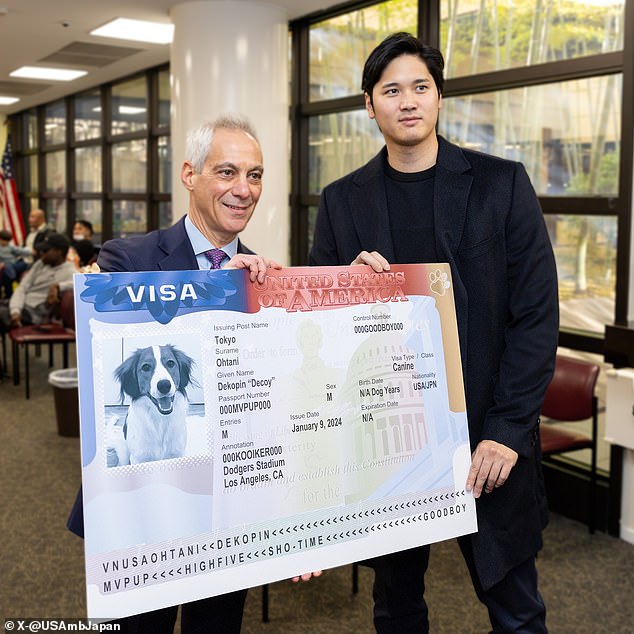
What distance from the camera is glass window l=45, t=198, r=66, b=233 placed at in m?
12.9

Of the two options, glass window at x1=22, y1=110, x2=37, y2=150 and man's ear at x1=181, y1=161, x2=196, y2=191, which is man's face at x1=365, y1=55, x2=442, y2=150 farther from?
glass window at x1=22, y1=110, x2=37, y2=150

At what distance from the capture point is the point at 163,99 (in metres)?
9.23

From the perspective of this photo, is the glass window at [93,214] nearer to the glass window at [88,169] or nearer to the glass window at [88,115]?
the glass window at [88,169]

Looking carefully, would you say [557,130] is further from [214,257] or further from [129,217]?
[129,217]

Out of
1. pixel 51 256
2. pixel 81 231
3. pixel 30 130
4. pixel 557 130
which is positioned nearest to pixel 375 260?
pixel 557 130

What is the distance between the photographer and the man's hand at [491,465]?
1941 mm

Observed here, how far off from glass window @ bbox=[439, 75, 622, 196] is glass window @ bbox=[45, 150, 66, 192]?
30.2 ft

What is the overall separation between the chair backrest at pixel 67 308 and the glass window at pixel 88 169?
458cm

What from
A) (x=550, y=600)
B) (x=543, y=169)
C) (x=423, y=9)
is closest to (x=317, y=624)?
(x=550, y=600)

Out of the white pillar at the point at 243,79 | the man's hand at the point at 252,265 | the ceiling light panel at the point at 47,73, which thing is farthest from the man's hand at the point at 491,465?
the ceiling light panel at the point at 47,73

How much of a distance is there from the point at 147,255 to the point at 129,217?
8.74 m

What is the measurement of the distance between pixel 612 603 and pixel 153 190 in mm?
7495

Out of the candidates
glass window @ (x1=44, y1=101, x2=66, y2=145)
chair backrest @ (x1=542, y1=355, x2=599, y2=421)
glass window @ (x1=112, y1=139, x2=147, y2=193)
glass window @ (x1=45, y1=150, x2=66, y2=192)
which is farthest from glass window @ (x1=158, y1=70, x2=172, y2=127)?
chair backrest @ (x1=542, y1=355, x2=599, y2=421)

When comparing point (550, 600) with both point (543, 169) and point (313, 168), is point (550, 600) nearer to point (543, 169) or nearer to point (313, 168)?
point (543, 169)
